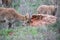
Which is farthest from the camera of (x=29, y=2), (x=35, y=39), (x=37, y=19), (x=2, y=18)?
(x=29, y=2)

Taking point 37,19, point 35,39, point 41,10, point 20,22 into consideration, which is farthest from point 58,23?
point 41,10

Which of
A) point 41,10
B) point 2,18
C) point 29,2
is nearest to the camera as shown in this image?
point 2,18

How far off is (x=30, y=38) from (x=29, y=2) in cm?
1719

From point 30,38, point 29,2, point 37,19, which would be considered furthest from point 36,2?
point 30,38

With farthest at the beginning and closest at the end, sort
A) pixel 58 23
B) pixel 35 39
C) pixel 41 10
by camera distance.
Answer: pixel 41 10 < pixel 35 39 < pixel 58 23

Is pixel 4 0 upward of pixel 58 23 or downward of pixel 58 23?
downward

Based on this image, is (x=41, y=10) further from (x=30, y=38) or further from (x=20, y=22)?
(x=30, y=38)

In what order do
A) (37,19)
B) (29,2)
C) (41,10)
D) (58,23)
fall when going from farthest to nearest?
(29,2)
(41,10)
(37,19)
(58,23)

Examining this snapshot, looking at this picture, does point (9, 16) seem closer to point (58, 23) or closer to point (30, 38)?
point (30, 38)

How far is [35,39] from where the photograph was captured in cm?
689

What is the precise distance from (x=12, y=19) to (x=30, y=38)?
5007mm

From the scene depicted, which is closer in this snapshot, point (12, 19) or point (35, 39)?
point (35, 39)

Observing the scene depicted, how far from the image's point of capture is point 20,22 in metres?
11.9

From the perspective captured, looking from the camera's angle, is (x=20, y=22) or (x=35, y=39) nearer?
(x=35, y=39)
